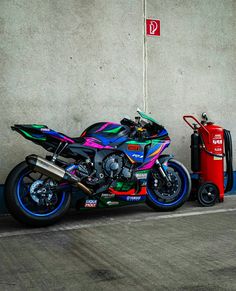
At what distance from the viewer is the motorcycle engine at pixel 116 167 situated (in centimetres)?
525

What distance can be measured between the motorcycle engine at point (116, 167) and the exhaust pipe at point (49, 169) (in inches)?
18.6

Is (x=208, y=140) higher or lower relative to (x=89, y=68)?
lower

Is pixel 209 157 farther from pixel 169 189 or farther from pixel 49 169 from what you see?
pixel 49 169

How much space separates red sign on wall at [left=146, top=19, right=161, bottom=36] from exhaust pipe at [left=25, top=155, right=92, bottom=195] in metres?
2.74

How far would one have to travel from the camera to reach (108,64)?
6.21m

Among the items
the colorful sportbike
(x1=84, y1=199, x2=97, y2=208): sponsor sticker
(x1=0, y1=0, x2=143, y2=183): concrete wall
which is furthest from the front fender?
(x1=84, y1=199, x2=97, y2=208): sponsor sticker

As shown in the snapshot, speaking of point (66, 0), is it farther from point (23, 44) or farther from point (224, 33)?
point (224, 33)

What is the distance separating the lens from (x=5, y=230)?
4.71 metres

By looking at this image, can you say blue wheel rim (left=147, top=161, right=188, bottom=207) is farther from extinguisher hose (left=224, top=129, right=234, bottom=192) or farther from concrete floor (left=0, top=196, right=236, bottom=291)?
extinguisher hose (left=224, top=129, right=234, bottom=192)

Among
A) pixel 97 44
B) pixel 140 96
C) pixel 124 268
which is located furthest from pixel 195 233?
pixel 97 44

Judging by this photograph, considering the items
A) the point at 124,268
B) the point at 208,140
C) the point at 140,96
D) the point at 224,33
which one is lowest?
the point at 124,268

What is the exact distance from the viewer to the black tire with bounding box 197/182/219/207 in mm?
6082

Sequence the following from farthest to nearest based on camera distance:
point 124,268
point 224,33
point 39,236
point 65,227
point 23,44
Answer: point 224,33 → point 23,44 → point 65,227 → point 39,236 → point 124,268

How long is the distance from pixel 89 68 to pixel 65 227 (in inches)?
91.8
